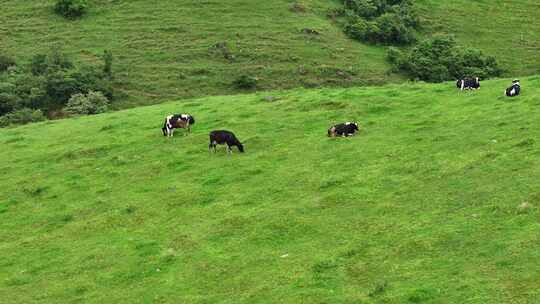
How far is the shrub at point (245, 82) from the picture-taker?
64875mm

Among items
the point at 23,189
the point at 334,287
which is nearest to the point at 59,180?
the point at 23,189

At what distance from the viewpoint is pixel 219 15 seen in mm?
79125

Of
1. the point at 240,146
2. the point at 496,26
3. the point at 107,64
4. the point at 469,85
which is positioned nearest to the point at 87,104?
the point at 107,64

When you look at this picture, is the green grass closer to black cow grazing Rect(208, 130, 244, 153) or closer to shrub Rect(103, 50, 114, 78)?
shrub Rect(103, 50, 114, 78)

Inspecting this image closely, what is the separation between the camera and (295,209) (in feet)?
78.7

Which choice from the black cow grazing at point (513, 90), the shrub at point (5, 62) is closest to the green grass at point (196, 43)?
the shrub at point (5, 62)

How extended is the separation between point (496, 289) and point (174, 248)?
9.65m

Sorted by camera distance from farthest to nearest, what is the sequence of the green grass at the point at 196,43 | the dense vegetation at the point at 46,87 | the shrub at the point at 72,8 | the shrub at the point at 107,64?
the shrub at the point at 72,8
the green grass at the point at 196,43
the shrub at the point at 107,64
the dense vegetation at the point at 46,87

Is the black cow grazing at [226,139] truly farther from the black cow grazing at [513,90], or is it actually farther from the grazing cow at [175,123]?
the black cow grazing at [513,90]

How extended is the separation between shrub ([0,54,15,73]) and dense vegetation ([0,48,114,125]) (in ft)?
12.6

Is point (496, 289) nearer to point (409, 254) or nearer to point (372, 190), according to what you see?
point (409, 254)

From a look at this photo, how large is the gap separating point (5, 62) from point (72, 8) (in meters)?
13.9

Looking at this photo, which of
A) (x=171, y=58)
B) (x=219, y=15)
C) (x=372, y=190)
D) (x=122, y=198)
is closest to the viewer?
(x=372, y=190)

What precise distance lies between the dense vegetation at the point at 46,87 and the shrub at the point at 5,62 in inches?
152
